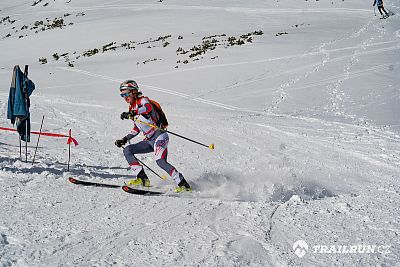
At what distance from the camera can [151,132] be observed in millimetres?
7230

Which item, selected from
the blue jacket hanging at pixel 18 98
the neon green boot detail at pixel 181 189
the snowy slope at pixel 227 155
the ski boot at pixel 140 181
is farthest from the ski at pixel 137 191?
the blue jacket hanging at pixel 18 98

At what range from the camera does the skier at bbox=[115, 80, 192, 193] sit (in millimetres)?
6914

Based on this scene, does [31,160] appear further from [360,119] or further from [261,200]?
[360,119]

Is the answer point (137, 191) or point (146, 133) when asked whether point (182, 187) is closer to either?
point (137, 191)

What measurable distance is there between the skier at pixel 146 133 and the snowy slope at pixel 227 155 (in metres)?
0.44

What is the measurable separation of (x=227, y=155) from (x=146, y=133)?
2.79 m

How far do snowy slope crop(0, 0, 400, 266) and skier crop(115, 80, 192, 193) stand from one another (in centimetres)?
A: 44

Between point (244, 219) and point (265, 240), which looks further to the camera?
point (244, 219)

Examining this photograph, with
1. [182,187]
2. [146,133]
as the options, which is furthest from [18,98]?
[182,187]

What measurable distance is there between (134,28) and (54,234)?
1089 inches

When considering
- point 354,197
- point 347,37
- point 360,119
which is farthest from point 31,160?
point 347,37

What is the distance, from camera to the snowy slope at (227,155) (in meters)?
5.00

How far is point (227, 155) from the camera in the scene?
9.41 metres

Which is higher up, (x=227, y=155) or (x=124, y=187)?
(x=124, y=187)
